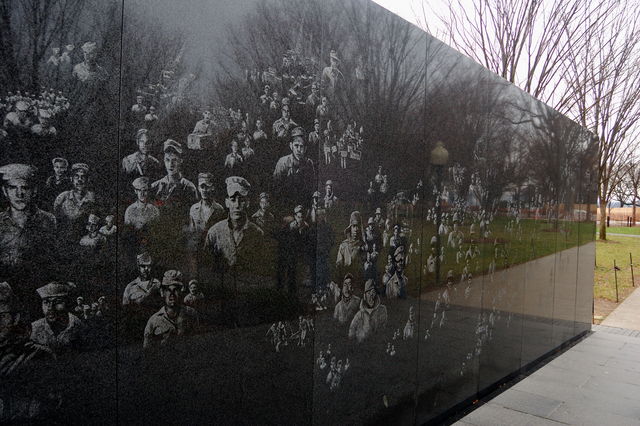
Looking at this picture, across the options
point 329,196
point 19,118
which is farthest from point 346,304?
point 19,118

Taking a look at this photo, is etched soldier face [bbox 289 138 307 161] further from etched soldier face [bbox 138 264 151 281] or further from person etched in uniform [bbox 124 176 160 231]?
etched soldier face [bbox 138 264 151 281]

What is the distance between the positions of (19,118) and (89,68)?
1.36 feet

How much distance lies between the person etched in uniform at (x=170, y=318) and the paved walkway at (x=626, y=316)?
34.2ft

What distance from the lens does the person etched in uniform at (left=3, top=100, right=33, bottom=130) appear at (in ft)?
7.21

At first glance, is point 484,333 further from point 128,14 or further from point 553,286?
point 128,14

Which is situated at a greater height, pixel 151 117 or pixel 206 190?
pixel 151 117

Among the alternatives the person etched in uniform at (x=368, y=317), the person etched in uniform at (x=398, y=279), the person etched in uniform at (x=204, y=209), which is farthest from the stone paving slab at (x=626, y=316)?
the person etched in uniform at (x=204, y=209)

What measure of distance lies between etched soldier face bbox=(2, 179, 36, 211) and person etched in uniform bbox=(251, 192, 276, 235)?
51.4 inches

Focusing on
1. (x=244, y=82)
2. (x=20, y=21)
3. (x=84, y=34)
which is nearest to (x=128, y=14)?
(x=84, y=34)

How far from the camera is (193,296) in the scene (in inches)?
114

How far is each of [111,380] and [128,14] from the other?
6.14 ft

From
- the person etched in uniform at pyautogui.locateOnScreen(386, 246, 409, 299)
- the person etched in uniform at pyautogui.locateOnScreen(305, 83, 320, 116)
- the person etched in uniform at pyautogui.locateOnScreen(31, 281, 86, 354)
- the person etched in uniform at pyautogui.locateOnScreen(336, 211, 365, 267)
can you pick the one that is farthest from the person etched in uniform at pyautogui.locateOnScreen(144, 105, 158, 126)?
the person etched in uniform at pyautogui.locateOnScreen(386, 246, 409, 299)

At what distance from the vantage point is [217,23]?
301 centimetres

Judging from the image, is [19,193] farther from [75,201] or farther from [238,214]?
[238,214]
